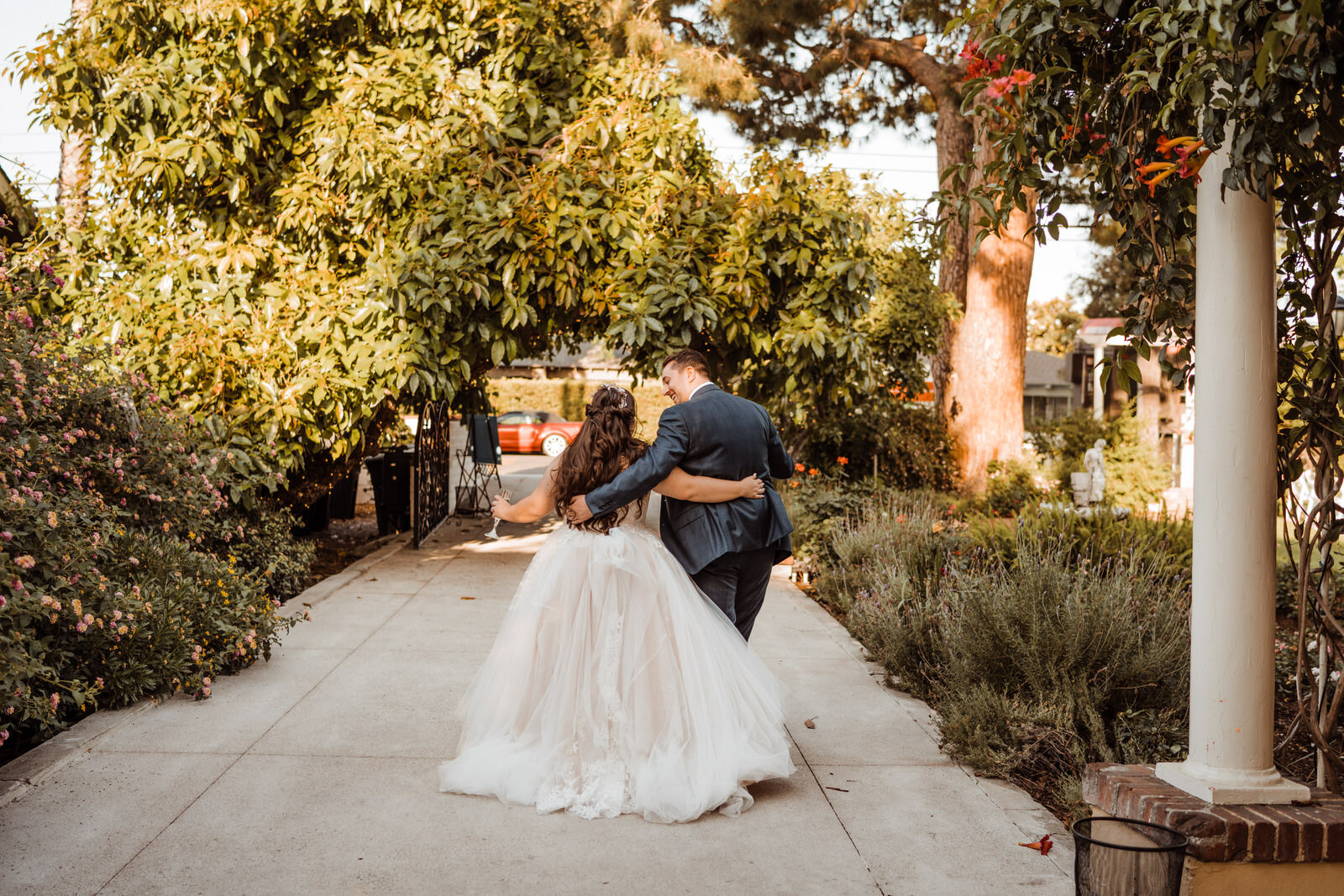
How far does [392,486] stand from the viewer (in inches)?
469

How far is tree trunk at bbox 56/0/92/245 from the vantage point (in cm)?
824

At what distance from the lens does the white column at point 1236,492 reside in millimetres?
2799

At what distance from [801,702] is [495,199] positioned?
4.93m

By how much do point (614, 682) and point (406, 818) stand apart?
3.02 feet

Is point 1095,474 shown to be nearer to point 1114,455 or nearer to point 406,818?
point 1114,455

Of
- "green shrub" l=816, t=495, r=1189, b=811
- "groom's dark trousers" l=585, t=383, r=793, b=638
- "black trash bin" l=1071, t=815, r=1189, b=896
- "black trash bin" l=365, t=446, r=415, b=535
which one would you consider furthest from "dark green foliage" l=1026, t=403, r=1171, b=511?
"black trash bin" l=1071, t=815, r=1189, b=896

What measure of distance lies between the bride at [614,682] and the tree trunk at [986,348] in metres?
10.1

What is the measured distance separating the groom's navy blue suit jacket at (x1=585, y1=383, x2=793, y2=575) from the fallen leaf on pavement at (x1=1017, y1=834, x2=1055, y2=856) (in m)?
1.54

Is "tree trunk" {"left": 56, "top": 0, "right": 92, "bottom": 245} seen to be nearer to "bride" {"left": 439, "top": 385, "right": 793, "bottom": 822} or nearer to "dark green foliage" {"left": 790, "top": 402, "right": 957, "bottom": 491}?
"bride" {"left": 439, "top": 385, "right": 793, "bottom": 822}

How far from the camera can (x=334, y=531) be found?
12633mm

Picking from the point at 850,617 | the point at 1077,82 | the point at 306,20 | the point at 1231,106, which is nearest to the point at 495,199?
the point at 306,20

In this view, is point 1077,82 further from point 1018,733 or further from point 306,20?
point 306,20

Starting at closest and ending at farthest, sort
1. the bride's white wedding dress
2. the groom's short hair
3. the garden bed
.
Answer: the bride's white wedding dress → the groom's short hair → the garden bed

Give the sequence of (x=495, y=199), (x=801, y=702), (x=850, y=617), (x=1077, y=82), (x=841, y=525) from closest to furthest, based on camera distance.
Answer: (x=1077, y=82)
(x=801, y=702)
(x=850, y=617)
(x=495, y=199)
(x=841, y=525)
